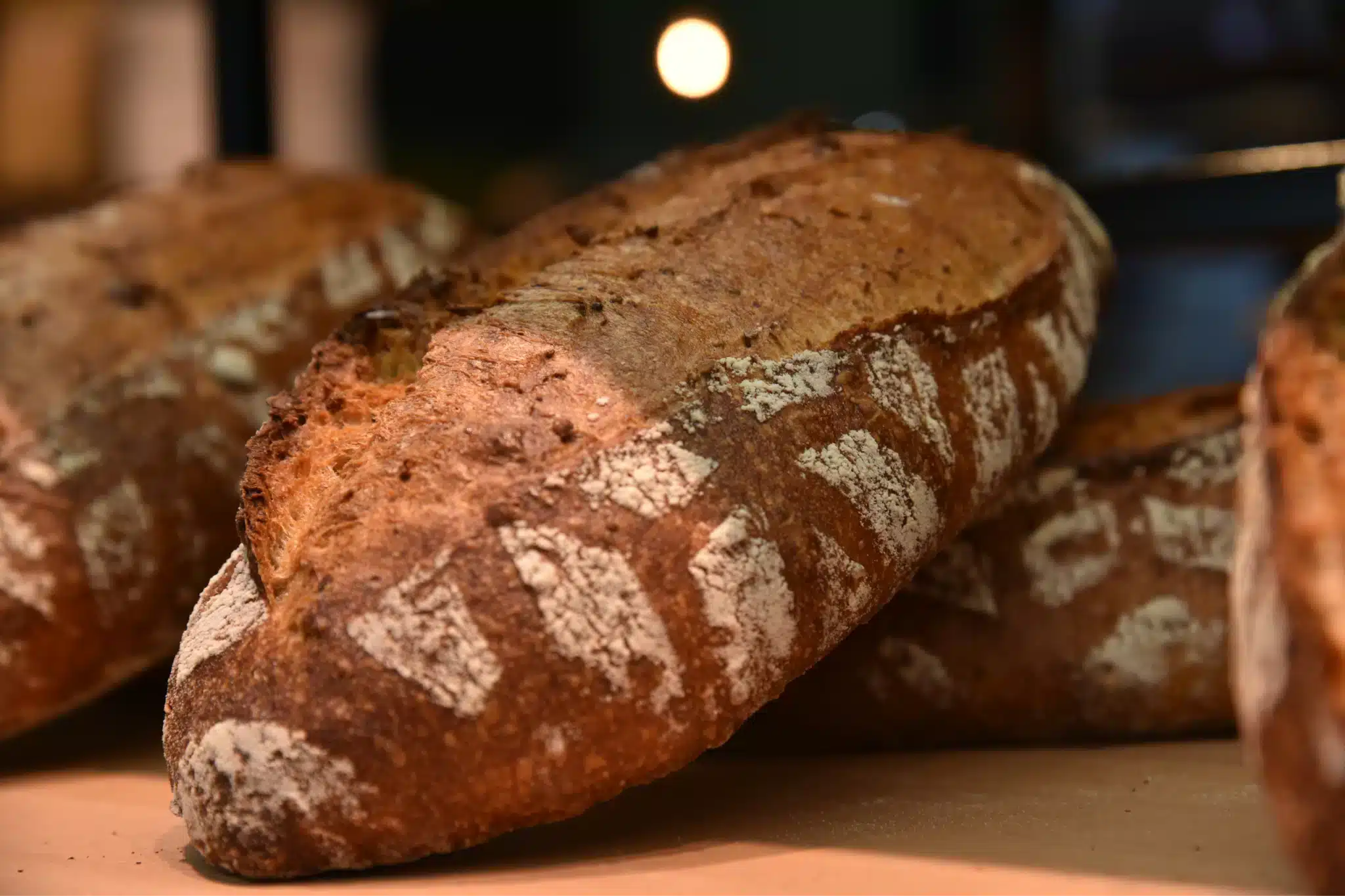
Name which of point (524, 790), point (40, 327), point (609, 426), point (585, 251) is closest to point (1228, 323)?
point (585, 251)

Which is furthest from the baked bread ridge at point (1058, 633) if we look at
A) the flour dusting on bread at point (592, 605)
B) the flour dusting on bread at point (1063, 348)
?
the flour dusting on bread at point (592, 605)

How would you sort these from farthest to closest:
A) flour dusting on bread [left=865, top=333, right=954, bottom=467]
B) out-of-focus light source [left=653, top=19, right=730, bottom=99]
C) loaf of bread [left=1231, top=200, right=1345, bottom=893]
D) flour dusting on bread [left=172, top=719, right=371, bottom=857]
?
out-of-focus light source [left=653, top=19, right=730, bottom=99]
flour dusting on bread [left=865, top=333, right=954, bottom=467]
flour dusting on bread [left=172, top=719, right=371, bottom=857]
loaf of bread [left=1231, top=200, right=1345, bottom=893]

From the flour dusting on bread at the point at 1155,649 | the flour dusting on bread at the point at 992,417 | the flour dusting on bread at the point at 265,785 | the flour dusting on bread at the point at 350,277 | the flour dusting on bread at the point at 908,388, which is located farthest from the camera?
the flour dusting on bread at the point at 350,277

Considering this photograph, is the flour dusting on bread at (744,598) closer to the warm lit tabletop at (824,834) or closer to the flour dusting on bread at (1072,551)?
the warm lit tabletop at (824,834)

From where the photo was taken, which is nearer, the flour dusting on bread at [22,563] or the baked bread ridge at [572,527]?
the baked bread ridge at [572,527]

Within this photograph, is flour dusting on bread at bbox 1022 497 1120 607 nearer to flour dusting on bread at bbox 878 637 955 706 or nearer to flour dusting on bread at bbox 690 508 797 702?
flour dusting on bread at bbox 878 637 955 706

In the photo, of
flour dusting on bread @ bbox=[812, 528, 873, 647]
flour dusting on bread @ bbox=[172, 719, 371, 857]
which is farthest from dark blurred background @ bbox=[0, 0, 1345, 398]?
flour dusting on bread @ bbox=[172, 719, 371, 857]

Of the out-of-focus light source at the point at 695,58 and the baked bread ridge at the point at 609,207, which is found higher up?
the out-of-focus light source at the point at 695,58

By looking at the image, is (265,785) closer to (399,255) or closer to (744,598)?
(744,598)
